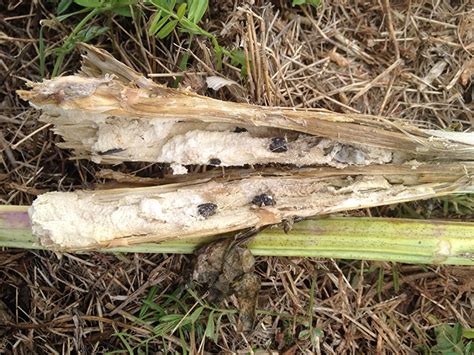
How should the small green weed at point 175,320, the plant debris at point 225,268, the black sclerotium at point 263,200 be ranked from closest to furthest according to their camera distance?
the black sclerotium at point 263,200
the plant debris at point 225,268
the small green weed at point 175,320

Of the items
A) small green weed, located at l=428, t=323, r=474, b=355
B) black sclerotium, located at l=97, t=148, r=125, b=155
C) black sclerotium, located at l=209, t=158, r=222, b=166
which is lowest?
small green weed, located at l=428, t=323, r=474, b=355

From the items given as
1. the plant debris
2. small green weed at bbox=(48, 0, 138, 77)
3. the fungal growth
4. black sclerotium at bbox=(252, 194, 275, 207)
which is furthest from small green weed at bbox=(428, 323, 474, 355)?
small green weed at bbox=(48, 0, 138, 77)

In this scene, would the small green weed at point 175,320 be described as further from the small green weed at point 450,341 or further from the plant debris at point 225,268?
the small green weed at point 450,341

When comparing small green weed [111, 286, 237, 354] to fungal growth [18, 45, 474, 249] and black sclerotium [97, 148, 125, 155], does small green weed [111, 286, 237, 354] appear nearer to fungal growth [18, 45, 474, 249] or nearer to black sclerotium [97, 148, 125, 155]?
fungal growth [18, 45, 474, 249]

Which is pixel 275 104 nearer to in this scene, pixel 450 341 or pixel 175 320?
pixel 175 320

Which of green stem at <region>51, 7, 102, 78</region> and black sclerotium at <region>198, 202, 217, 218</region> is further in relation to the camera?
green stem at <region>51, 7, 102, 78</region>

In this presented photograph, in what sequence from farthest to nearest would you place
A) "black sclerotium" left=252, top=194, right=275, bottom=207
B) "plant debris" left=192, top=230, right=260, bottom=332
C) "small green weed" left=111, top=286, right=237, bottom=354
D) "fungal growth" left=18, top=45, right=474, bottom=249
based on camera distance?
"small green weed" left=111, top=286, right=237, bottom=354
"plant debris" left=192, top=230, right=260, bottom=332
"black sclerotium" left=252, top=194, right=275, bottom=207
"fungal growth" left=18, top=45, right=474, bottom=249

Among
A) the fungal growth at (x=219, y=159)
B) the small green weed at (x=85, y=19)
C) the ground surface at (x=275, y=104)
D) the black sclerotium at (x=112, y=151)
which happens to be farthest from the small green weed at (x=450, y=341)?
the small green weed at (x=85, y=19)
